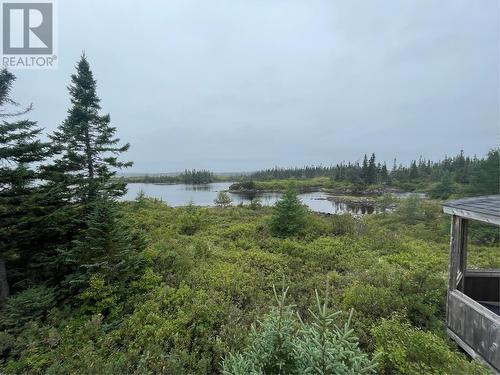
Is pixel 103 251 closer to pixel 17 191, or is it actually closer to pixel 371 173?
pixel 17 191

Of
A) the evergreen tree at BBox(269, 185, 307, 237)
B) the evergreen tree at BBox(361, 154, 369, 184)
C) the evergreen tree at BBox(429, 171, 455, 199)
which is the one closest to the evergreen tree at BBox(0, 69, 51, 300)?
the evergreen tree at BBox(269, 185, 307, 237)

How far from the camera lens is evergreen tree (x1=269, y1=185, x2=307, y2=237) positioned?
37.9ft

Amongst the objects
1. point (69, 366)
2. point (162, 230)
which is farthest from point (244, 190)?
point (69, 366)

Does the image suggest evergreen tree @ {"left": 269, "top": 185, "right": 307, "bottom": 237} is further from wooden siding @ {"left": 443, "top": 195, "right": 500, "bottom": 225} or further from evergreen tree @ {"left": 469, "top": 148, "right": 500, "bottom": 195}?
evergreen tree @ {"left": 469, "top": 148, "right": 500, "bottom": 195}

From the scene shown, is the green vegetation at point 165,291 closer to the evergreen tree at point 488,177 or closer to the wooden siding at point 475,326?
the wooden siding at point 475,326

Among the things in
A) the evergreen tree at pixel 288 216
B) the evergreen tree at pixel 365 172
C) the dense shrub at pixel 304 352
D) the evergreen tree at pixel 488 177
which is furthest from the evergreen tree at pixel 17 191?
the evergreen tree at pixel 365 172

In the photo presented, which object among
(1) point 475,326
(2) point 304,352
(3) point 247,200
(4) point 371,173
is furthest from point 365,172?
(2) point 304,352

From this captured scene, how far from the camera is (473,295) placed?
530 centimetres

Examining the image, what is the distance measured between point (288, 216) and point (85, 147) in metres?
8.99

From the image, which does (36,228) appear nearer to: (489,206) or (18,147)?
(18,147)

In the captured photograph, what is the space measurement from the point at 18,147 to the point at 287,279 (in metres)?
7.88

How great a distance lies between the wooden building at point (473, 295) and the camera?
359 cm

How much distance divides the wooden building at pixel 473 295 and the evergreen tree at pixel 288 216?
687 centimetres

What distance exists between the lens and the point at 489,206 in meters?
4.00
